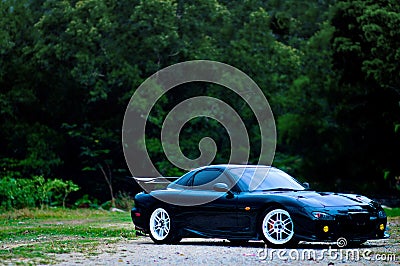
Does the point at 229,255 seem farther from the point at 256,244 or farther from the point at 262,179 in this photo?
the point at 262,179

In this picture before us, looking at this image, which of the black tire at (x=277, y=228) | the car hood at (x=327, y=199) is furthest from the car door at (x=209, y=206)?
the car hood at (x=327, y=199)

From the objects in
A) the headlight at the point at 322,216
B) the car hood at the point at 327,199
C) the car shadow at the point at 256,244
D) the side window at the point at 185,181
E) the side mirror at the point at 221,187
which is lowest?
the car shadow at the point at 256,244

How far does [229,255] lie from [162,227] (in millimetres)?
3099

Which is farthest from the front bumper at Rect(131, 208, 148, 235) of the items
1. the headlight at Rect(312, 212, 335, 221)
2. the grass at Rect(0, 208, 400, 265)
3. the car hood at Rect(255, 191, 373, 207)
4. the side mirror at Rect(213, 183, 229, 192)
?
the headlight at Rect(312, 212, 335, 221)

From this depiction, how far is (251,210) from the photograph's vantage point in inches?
528

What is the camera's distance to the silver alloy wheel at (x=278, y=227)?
13.0 meters

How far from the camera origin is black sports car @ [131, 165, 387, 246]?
12.8 metres

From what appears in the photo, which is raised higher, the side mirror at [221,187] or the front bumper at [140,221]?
the side mirror at [221,187]

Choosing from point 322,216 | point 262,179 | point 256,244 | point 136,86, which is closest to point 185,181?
point 262,179

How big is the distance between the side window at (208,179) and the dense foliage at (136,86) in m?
22.5

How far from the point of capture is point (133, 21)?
40.6m

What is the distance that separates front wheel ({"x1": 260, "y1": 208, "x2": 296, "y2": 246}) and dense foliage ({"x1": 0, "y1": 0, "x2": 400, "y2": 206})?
23789 millimetres

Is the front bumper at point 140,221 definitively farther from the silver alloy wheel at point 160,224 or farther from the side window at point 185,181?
the side window at point 185,181

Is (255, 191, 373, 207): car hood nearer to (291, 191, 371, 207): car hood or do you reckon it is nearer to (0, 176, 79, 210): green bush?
(291, 191, 371, 207): car hood
